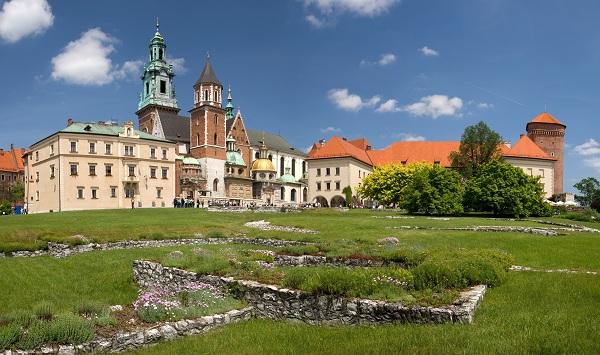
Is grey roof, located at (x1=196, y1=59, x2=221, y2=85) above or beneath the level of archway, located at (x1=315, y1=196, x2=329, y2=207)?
above

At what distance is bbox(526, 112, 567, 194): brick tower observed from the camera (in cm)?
9731

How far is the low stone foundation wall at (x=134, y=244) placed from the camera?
Result: 24219 millimetres

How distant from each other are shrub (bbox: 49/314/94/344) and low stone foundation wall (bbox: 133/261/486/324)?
4.06m

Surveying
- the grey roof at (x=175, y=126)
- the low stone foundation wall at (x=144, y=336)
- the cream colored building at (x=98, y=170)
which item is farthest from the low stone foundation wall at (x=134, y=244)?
the grey roof at (x=175, y=126)

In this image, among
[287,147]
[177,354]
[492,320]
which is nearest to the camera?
[177,354]

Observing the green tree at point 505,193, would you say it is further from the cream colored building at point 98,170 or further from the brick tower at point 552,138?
the brick tower at point 552,138

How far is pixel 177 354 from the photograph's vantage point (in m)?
8.40

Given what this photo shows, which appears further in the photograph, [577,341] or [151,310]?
[151,310]

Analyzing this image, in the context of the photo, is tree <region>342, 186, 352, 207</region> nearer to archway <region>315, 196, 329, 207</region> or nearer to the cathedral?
archway <region>315, 196, 329, 207</region>

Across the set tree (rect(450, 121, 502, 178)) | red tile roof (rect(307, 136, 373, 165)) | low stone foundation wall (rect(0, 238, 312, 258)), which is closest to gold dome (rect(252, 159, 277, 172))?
red tile roof (rect(307, 136, 373, 165))

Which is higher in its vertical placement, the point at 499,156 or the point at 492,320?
the point at 499,156

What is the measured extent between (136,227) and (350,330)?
26.9 meters

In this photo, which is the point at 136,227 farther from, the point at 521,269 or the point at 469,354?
the point at 469,354

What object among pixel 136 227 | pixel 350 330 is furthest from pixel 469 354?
pixel 136 227
